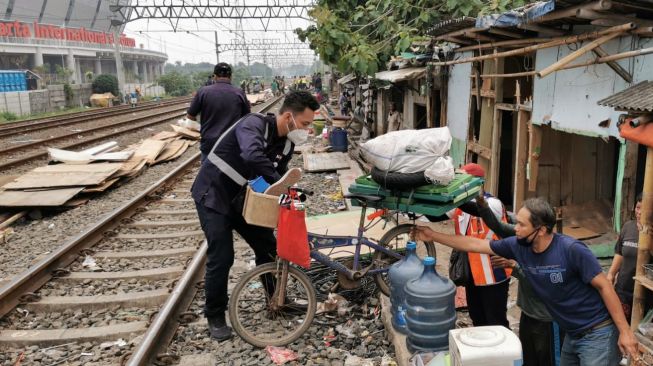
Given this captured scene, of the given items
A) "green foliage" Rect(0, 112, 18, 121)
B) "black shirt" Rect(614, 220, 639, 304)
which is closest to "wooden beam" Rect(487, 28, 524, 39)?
"black shirt" Rect(614, 220, 639, 304)

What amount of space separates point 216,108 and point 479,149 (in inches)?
176

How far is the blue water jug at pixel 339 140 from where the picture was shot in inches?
632

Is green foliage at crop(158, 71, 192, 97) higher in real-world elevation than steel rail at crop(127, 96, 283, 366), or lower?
higher

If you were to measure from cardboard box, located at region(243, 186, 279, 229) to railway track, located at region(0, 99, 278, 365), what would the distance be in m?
1.40

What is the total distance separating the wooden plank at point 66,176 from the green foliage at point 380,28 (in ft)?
18.4

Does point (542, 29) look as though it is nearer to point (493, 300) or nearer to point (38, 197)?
point (493, 300)

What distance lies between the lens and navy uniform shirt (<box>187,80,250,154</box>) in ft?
24.2

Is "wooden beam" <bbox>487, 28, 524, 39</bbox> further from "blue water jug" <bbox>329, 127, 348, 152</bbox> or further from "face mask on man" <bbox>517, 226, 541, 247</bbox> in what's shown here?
"blue water jug" <bbox>329, 127, 348, 152</bbox>

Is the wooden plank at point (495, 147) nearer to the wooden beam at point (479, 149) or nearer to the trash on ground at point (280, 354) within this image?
the wooden beam at point (479, 149)

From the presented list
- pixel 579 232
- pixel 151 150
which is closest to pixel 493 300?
pixel 579 232

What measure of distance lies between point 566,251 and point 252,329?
2823mm

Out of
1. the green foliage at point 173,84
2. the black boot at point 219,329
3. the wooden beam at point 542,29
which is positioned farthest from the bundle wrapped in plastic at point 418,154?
the green foliage at point 173,84

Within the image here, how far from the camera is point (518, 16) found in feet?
20.3

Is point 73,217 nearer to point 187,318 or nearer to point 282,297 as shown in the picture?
point 187,318
